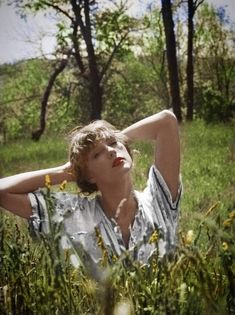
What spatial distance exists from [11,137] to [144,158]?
283mm

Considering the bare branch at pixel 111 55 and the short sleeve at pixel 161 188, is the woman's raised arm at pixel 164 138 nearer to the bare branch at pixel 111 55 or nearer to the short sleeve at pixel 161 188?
the short sleeve at pixel 161 188

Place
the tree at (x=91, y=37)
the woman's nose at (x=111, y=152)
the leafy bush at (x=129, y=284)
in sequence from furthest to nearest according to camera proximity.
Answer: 1. the tree at (x=91, y=37)
2. the woman's nose at (x=111, y=152)
3. the leafy bush at (x=129, y=284)

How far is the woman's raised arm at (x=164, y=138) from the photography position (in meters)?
0.95

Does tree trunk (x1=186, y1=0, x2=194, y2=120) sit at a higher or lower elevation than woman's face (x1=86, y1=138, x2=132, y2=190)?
higher

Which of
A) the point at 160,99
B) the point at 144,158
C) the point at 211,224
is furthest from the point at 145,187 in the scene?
the point at 211,224

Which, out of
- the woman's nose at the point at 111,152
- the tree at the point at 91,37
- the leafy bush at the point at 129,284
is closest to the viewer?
the leafy bush at the point at 129,284

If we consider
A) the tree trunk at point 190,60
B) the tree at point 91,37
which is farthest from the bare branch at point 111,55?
the tree trunk at point 190,60

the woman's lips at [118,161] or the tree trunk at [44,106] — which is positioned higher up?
the tree trunk at [44,106]

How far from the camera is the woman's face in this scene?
34.9 inches

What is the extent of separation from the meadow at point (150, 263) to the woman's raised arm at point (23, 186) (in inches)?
1.3

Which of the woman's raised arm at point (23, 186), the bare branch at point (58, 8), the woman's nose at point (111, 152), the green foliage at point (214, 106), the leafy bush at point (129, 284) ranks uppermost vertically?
the bare branch at point (58, 8)

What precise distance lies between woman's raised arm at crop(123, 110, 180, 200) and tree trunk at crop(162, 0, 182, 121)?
4 cm

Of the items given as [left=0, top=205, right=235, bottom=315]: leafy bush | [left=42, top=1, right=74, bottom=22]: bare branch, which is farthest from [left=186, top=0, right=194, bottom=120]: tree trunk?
[left=0, top=205, right=235, bottom=315]: leafy bush

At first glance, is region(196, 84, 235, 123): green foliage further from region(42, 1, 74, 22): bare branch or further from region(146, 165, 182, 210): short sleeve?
region(42, 1, 74, 22): bare branch
